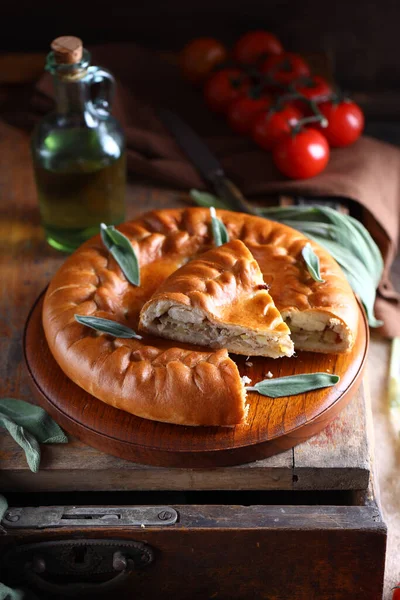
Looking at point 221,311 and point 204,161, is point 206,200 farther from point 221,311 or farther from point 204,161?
point 221,311

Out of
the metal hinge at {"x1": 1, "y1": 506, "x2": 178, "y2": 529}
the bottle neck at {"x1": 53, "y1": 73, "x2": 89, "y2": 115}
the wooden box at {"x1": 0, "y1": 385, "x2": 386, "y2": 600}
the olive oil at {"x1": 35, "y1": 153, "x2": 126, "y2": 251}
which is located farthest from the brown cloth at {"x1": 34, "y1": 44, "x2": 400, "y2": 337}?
the metal hinge at {"x1": 1, "y1": 506, "x2": 178, "y2": 529}

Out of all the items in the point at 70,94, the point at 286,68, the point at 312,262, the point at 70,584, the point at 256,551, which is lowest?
the point at 70,584

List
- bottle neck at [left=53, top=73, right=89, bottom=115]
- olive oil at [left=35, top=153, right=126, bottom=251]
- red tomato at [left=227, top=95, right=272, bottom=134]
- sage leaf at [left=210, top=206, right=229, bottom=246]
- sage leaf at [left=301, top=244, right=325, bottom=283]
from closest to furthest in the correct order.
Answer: sage leaf at [left=301, top=244, right=325, bottom=283], sage leaf at [left=210, top=206, right=229, bottom=246], bottle neck at [left=53, top=73, right=89, bottom=115], olive oil at [left=35, top=153, right=126, bottom=251], red tomato at [left=227, top=95, right=272, bottom=134]

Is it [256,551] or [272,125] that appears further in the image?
[272,125]

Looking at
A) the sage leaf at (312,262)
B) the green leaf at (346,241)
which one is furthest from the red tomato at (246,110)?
the sage leaf at (312,262)

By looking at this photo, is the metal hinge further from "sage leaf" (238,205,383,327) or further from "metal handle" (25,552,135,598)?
"sage leaf" (238,205,383,327)

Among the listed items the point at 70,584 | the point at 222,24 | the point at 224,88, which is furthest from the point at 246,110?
the point at 70,584
